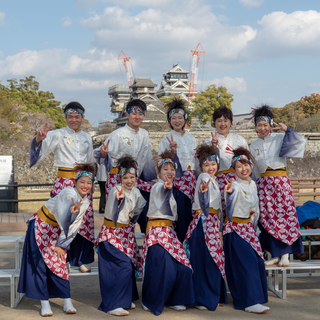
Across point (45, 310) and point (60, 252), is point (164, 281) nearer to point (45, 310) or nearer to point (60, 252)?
point (60, 252)

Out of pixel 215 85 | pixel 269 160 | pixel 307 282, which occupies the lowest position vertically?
pixel 307 282

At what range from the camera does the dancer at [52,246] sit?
369 cm

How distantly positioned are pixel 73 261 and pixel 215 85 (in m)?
36.0

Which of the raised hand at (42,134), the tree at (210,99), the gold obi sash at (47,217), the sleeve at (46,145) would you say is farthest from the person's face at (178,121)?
the tree at (210,99)

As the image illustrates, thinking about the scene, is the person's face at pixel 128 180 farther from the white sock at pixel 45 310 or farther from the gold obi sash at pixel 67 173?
the white sock at pixel 45 310

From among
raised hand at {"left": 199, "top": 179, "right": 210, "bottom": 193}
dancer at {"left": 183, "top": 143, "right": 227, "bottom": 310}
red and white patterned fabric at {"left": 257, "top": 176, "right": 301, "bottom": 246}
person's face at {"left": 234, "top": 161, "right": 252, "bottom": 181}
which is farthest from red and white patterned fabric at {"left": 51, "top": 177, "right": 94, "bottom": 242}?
red and white patterned fabric at {"left": 257, "top": 176, "right": 301, "bottom": 246}

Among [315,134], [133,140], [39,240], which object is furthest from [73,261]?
[315,134]

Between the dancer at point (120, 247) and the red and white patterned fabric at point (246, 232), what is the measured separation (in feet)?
3.07

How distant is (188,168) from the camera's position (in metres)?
4.59

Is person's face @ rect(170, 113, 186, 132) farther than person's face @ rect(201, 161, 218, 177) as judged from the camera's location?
Yes

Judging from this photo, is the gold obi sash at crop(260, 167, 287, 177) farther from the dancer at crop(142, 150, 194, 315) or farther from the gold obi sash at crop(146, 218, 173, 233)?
the gold obi sash at crop(146, 218, 173, 233)

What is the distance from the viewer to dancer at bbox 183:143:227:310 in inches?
151

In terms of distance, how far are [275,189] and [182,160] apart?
3.66 feet

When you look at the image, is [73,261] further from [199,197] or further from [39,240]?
[199,197]
